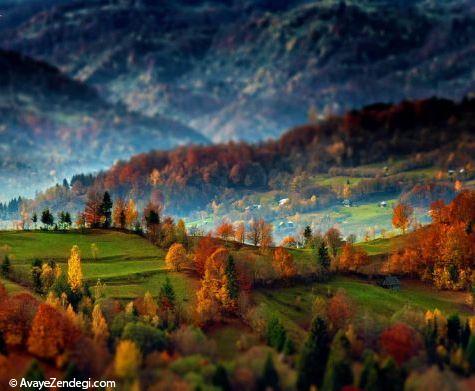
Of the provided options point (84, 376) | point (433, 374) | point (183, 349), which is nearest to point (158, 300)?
point (183, 349)

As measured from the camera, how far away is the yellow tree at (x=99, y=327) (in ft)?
480

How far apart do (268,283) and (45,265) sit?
60510 mm

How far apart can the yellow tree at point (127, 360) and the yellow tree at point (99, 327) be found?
710 centimetres

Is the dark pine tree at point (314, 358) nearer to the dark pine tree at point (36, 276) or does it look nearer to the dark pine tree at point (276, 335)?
the dark pine tree at point (276, 335)

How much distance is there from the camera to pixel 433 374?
13325 cm

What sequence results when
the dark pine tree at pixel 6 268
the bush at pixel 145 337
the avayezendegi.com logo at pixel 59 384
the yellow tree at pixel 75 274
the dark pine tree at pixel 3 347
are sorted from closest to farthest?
1. the avayezendegi.com logo at pixel 59 384
2. the dark pine tree at pixel 3 347
3. the bush at pixel 145 337
4. the yellow tree at pixel 75 274
5. the dark pine tree at pixel 6 268

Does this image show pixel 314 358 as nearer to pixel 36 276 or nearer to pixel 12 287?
pixel 36 276

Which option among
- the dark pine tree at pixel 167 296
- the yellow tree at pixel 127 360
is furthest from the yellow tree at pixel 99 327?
the dark pine tree at pixel 167 296

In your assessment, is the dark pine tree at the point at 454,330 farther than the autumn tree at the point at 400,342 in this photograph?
Yes

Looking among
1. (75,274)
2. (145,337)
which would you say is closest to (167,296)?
(145,337)

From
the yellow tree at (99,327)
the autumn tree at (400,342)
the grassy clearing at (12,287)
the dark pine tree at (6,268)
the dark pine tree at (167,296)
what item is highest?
the dark pine tree at (6,268)

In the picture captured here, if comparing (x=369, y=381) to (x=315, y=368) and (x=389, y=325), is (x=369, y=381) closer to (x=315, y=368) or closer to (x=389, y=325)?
(x=315, y=368)

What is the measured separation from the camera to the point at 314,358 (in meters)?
144

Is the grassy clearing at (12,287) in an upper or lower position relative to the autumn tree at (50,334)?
upper
